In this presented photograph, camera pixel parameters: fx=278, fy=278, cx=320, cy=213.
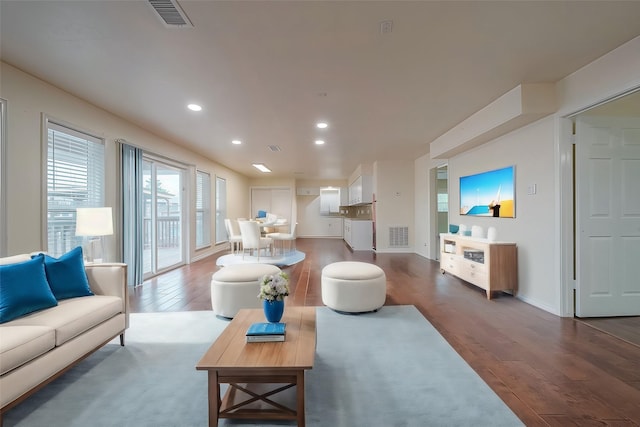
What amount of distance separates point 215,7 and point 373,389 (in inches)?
107

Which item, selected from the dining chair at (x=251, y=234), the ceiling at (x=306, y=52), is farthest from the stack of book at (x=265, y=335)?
the dining chair at (x=251, y=234)

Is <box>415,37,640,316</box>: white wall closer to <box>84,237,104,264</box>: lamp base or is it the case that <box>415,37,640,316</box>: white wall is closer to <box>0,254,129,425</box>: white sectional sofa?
<box>0,254,129,425</box>: white sectional sofa

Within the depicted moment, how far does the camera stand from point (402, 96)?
3328 mm

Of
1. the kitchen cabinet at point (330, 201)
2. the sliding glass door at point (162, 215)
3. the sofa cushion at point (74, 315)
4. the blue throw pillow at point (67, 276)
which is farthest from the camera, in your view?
the kitchen cabinet at point (330, 201)

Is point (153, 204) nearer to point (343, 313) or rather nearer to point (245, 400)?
point (343, 313)

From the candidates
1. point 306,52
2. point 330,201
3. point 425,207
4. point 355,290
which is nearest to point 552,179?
point 355,290

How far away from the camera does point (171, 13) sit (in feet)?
6.32

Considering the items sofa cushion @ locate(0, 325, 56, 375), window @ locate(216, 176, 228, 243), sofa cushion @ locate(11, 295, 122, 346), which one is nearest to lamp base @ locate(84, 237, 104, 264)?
sofa cushion @ locate(11, 295, 122, 346)

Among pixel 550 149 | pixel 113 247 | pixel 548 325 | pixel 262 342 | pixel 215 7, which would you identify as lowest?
pixel 548 325

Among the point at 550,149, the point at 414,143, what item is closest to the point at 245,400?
the point at 550,149

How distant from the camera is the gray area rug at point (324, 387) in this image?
1532 millimetres

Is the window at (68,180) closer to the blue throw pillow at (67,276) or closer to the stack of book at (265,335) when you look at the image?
the blue throw pillow at (67,276)

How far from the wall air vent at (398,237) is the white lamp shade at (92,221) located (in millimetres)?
6141

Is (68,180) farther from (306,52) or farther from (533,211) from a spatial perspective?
(533,211)
